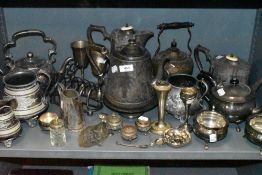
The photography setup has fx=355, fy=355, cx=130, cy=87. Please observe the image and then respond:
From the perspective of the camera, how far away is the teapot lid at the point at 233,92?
1.21 meters

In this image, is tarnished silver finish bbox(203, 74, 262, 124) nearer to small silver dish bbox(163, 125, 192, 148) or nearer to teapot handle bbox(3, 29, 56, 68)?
small silver dish bbox(163, 125, 192, 148)

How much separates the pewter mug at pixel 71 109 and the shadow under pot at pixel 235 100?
0.47m

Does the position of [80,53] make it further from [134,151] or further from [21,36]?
[134,151]

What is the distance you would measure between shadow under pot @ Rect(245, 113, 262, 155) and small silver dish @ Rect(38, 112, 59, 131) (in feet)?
2.14

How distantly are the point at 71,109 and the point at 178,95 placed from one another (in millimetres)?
373

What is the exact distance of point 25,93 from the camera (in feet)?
3.95

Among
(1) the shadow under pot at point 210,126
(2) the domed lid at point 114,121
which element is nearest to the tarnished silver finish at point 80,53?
(2) the domed lid at point 114,121

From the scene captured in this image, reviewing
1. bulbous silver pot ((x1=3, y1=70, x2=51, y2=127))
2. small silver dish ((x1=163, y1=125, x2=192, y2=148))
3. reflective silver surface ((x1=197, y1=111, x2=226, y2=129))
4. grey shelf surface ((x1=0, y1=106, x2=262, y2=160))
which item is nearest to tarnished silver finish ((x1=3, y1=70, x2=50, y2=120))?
bulbous silver pot ((x1=3, y1=70, x2=51, y2=127))

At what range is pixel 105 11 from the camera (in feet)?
4.71

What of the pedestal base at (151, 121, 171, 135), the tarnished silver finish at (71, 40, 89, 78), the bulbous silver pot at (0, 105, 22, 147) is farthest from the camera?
the tarnished silver finish at (71, 40, 89, 78)

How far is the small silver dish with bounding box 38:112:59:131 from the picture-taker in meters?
1.22

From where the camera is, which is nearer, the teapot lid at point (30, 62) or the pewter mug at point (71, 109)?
the pewter mug at point (71, 109)
